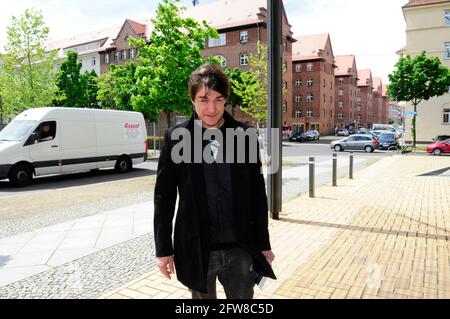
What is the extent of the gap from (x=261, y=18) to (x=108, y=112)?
3586 centimetres

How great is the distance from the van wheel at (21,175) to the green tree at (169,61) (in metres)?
5.38

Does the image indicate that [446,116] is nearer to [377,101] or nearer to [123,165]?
[123,165]

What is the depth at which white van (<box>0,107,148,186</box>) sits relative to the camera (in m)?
11.4

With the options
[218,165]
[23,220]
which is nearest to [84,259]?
[23,220]

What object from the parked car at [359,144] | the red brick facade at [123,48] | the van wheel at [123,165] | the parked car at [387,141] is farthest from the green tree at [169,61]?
the red brick facade at [123,48]

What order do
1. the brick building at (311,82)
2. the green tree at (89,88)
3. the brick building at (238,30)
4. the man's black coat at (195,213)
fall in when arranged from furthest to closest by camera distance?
the brick building at (311,82) → the brick building at (238,30) → the green tree at (89,88) → the man's black coat at (195,213)

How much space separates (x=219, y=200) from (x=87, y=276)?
2806 millimetres

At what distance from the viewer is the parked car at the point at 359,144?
28219 millimetres

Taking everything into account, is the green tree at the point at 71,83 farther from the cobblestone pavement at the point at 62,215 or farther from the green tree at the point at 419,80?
the cobblestone pavement at the point at 62,215

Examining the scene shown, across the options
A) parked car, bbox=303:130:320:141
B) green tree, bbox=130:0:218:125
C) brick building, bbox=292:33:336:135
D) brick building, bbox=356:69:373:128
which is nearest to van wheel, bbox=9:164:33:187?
green tree, bbox=130:0:218:125

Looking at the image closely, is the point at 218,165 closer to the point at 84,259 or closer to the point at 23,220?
the point at 84,259

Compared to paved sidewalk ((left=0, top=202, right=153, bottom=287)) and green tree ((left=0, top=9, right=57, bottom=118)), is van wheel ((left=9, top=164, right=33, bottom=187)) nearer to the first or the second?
paved sidewalk ((left=0, top=202, right=153, bottom=287))

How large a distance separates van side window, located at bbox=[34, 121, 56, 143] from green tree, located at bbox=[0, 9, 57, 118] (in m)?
16.6

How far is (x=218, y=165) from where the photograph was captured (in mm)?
2141
